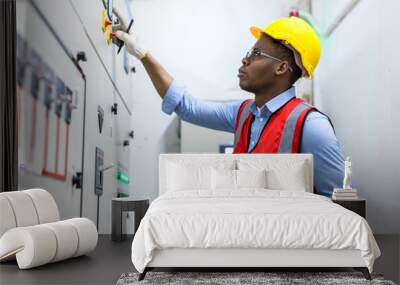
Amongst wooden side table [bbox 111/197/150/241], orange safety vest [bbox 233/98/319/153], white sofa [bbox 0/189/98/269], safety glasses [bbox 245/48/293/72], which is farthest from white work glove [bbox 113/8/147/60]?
white sofa [bbox 0/189/98/269]

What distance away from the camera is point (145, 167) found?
4.06 meters

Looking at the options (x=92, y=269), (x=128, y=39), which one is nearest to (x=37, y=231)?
(x=92, y=269)

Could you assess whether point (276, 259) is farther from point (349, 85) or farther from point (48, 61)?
point (349, 85)

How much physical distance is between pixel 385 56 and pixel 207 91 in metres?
1.45

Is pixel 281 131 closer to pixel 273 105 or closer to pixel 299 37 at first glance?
pixel 273 105

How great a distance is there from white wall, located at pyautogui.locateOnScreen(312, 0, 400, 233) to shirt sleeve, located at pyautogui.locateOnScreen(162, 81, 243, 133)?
2.52 feet

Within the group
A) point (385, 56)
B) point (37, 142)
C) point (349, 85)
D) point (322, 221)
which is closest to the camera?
point (322, 221)

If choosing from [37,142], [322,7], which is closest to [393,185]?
[322,7]

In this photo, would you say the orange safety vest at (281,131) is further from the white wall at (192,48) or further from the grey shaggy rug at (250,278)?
the grey shaggy rug at (250,278)

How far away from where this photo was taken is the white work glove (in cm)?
401

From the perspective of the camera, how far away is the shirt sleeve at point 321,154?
3.87m

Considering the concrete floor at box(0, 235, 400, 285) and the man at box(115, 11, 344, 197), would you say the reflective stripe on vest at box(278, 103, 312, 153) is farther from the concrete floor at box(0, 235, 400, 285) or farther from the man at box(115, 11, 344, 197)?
the concrete floor at box(0, 235, 400, 285)

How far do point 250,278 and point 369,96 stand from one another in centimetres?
220

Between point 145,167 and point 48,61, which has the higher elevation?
point 48,61
